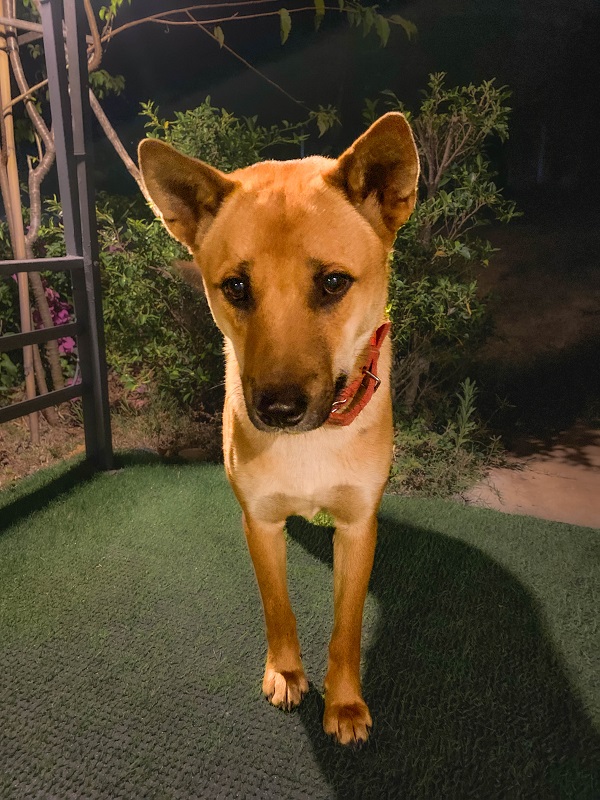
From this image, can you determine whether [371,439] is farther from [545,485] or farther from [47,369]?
[47,369]

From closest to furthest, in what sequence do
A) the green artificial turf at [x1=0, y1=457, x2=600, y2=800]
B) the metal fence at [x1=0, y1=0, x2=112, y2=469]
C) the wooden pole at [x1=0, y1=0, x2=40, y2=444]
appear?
the green artificial turf at [x1=0, y1=457, x2=600, y2=800], the metal fence at [x1=0, y1=0, x2=112, y2=469], the wooden pole at [x1=0, y1=0, x2=40, y2=444]

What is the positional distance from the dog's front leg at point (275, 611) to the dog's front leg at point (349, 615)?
0.13 meters

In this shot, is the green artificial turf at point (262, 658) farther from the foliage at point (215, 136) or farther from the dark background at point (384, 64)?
the dark background at point (384, 64)

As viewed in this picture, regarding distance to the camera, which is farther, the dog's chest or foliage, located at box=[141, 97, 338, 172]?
foliage, located at box=[141, 97, 338, 172]

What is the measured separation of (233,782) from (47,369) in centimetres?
395

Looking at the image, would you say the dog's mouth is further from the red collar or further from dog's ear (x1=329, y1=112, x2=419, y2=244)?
dog's ear (x1=329, y1=112, x2=419, y2=244)

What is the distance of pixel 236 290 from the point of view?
1.57 metres

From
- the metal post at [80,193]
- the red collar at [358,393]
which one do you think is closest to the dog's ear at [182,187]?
the red collar at [358,393]

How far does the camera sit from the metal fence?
2932 millimetres

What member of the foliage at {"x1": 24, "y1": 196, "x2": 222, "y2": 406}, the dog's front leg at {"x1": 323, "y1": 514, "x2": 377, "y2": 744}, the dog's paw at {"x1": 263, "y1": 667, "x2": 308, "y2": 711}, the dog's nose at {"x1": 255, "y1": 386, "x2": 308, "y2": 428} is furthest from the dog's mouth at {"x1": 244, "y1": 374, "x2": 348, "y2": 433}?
the foliage at {"x1": 24, "y1": 196, "x2": 222, "y2": 406}

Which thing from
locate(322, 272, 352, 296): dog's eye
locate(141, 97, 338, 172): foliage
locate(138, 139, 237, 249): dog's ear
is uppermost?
locate(141, 97, 338, 172): foliage

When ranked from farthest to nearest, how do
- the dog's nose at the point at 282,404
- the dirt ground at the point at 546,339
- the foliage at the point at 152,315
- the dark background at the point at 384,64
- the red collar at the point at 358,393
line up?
1. the dirt ground at the point at 546,339
2. the dark background at the point at 384,64
3. the foliage at the point at 152,315
4. the red collar at the point at 358,393
5. the dog's nose at the point at 282,404

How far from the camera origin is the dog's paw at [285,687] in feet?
5.91

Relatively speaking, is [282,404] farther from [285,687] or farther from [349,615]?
[285,687]
